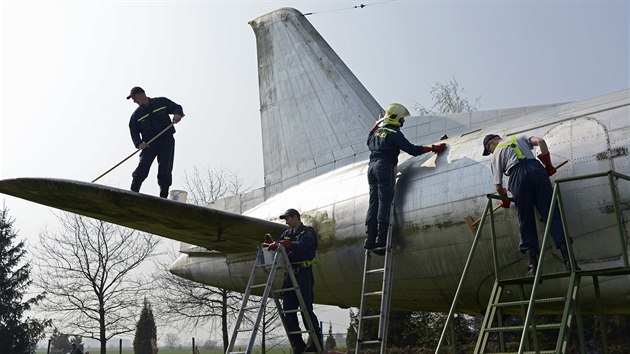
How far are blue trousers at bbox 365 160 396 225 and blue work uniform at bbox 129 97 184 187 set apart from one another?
361 cm

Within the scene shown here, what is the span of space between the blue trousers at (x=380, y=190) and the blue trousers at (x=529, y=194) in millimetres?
2150

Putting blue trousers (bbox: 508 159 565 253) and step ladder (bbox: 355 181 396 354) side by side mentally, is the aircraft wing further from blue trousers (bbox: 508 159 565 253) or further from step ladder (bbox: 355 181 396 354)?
blue trousers (bbox: 508 159 565 253)

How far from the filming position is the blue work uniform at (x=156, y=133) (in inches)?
445

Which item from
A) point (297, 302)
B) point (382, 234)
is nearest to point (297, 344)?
point (297, 302)

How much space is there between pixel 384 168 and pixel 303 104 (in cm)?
429

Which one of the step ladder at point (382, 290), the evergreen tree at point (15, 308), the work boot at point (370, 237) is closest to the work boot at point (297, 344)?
the step ladder at point (382, 290)

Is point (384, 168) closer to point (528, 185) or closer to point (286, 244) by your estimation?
point (286, 244)

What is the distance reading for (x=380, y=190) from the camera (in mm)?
9586

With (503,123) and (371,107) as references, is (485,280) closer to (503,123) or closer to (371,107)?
(503,123)

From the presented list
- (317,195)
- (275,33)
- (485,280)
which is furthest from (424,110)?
(485,280)

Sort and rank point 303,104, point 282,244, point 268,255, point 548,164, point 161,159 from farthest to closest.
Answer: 1. point 303,104
2. point 161,159
3. point 268,255
4. point 282,244
5. point 548,164

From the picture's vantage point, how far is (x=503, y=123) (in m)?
9.70

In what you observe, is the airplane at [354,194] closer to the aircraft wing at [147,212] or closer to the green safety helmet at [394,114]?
the aircraft wing at [147,212]

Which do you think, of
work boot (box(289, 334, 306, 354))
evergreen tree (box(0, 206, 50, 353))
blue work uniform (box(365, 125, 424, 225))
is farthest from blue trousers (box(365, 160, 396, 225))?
evergreen tree (box(0, 206, 50, 353))
